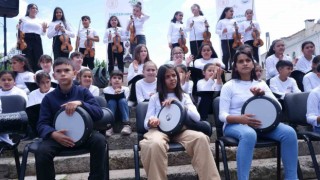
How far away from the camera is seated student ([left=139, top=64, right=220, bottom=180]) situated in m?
2.79

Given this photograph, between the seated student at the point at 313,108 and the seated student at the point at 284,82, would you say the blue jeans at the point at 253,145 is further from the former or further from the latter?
the seated student at the point at 284,82

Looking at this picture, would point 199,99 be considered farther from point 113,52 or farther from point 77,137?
point 113,52

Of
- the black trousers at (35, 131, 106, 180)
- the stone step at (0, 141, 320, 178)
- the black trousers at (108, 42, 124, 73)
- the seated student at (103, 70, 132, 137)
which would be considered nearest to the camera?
the black trousers at (35, 131, 106, 180)

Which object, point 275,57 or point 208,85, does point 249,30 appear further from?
point 208,85

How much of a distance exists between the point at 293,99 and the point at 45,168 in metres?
2.46

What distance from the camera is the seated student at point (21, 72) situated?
499cm

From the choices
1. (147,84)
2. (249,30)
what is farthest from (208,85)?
(249,30)

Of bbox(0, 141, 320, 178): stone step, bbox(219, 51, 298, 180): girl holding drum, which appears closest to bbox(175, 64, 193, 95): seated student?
bbox(0, 141, 320, 178): stone step

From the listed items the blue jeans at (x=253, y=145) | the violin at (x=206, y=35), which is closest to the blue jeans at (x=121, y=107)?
the blue jeans at (x=253, y=145)

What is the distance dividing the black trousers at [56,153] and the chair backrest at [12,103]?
831 mm

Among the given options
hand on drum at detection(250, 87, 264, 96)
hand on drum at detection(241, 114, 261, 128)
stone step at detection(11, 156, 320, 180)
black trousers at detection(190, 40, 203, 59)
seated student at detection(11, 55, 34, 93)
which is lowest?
stone step at detection(11, 156, 320, 180)

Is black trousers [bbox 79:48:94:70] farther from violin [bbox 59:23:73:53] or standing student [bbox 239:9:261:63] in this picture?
standing student [bbox 239:9:261:63]

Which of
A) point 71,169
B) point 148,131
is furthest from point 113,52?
point 148,131

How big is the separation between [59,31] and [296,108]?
469 centimetres
